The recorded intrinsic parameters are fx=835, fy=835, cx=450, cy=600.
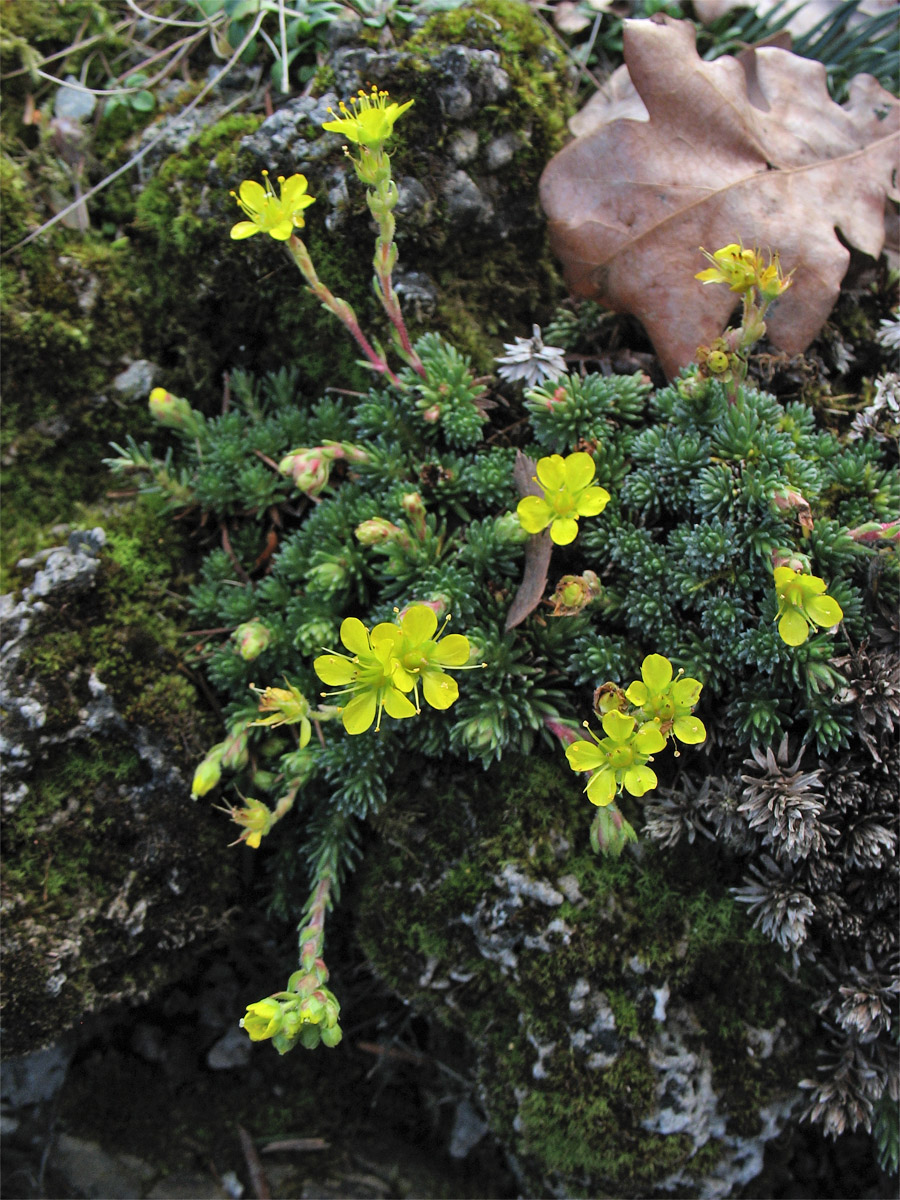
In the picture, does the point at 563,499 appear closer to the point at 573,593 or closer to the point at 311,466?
the point at 573,593

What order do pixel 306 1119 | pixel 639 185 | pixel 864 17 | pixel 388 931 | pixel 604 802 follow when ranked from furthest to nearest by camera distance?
1. pixel 864 17
2. pixel 306 1119
3. pixel 639 185
4. pixel 388 931
5. pixel 604 802

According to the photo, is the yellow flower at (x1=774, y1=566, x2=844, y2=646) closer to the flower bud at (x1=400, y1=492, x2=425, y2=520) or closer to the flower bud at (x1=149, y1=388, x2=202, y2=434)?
the flower bud at (x1=400, y1=492, x2=425, y2=520)

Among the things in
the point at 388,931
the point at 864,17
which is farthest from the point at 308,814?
the point at 864,17

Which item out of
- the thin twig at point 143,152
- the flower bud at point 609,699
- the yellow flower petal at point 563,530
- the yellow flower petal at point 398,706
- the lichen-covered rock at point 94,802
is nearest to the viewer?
the yellow flower petal at point 398,706

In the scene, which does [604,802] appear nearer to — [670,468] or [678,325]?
[670,468]

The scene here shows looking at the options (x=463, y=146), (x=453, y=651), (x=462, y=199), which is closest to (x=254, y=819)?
(x=453, y=651)

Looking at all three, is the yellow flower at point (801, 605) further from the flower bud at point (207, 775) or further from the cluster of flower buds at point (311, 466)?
the flower bud at point (207, 775)

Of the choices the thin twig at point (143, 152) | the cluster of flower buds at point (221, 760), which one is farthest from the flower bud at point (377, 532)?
the thin twig at point (143, 152)
